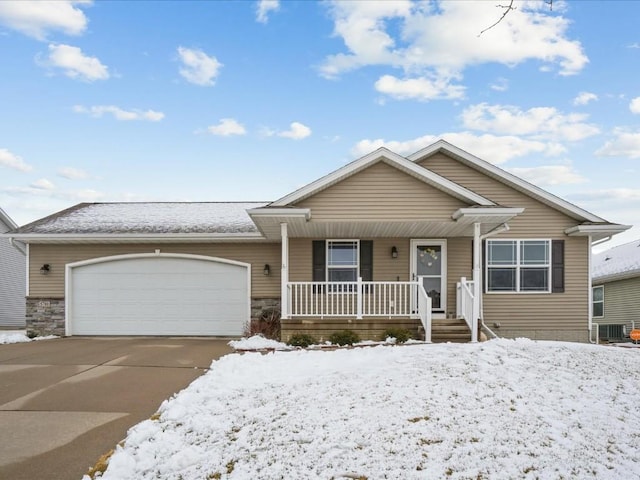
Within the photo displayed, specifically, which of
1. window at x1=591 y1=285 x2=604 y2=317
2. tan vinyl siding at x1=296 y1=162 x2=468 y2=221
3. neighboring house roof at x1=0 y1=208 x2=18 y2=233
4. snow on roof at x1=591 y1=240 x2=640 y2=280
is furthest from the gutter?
window at x1=591 y1=285 x2=604 y2=317

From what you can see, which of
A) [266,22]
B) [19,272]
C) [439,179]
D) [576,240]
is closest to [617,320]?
[576,240]

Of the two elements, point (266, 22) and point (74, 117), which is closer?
point (266, 22)

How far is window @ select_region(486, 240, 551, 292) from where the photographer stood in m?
12.5

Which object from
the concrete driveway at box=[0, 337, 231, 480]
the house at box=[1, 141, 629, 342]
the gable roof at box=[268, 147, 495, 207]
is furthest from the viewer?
the house at box=[1, 141, 629, 342]

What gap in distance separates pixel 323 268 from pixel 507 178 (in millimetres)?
5304

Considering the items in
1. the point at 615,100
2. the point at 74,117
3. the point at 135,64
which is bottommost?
the point at 615,100

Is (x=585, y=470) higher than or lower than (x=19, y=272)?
lower

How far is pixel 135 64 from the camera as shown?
14.0 meters

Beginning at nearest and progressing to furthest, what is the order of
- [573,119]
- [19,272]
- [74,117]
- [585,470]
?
[585,470] → [573,119] → [74,117] → [19,272]

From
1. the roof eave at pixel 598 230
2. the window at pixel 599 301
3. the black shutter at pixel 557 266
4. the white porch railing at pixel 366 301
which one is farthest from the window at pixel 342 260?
the window at pixel 599 301

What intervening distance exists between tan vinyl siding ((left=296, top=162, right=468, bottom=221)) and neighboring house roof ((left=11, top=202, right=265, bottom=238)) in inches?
118

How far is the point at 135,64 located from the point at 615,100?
12.6m

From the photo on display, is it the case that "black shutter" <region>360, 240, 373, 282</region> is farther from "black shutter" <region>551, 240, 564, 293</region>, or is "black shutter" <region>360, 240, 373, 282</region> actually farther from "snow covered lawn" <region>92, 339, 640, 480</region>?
"snow covered lawn" <region>92, 339, 640, 480</region>

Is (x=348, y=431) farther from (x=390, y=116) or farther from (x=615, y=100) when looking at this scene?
(x=390, y=116)
